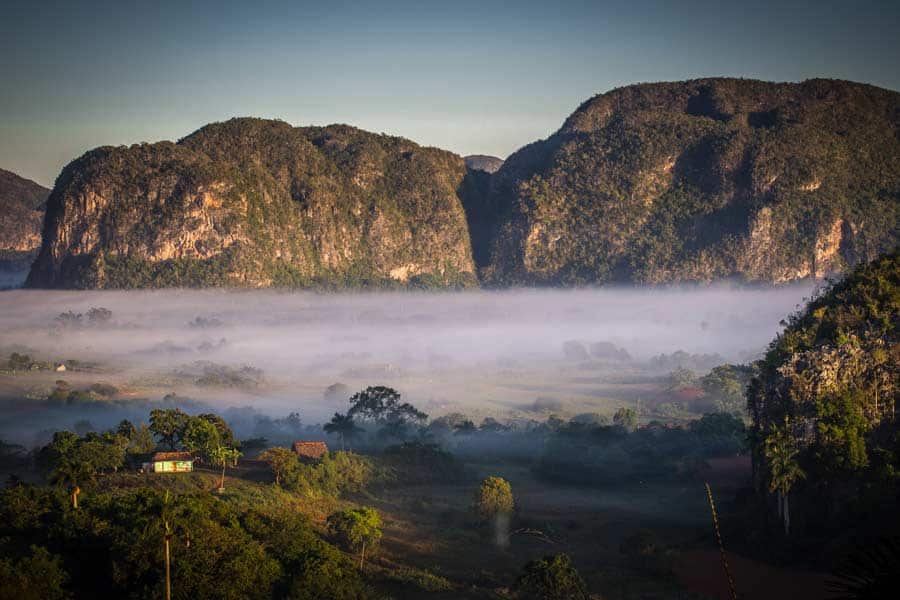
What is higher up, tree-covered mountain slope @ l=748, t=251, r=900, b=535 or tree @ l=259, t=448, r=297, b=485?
tree-covered mountain slope @ l=748, t=251, r=900, b=535

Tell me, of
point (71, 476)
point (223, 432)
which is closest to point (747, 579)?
point (71, 476)

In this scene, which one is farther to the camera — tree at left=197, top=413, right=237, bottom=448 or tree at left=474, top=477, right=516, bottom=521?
tree at left=197, top=413, right=237, bottom=448

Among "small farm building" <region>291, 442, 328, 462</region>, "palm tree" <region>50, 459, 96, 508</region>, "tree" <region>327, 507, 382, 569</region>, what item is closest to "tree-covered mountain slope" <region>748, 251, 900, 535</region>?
"tree" <region>327, 507, 382, 569</region>

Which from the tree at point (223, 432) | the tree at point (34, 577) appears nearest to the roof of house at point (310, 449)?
the tree at point (223, 432)

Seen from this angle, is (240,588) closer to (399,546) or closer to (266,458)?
(399,546)

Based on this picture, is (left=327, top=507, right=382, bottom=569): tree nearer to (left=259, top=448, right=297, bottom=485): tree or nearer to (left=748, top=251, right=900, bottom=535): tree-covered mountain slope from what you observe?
(left=259, top=448, right=297, bottom=485): tree

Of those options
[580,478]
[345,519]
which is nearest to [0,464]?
[345,519]

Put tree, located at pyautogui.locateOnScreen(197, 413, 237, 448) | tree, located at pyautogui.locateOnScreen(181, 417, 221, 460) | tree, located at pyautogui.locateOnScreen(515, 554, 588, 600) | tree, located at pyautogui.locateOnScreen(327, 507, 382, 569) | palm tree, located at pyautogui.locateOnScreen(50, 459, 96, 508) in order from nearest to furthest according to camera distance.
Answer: tree, located at pyautogui.locateOnScreen(515, 554, 588, 600) < palm tree, located at pyautogui.locateOnScreen(50, 459, 96, 508) < tree, located at pyautogui.locateOnScreen(327, 507, 382, 569) < tree, located at pyautogui.locateOnScreen(181, 417, 221, 460) < tree, located at pyautogui.locateOnScreen(197, 413, 237, 448)
